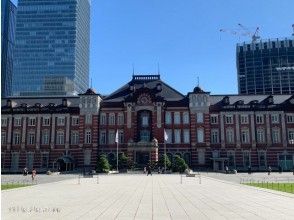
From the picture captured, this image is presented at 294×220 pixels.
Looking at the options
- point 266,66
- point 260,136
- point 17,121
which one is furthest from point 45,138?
point 266,66

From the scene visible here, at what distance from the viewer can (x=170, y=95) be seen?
78812 mm

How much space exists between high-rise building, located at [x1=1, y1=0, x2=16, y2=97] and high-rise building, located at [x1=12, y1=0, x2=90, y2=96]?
75.4 feet

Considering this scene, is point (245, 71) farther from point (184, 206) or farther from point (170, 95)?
point (184, 206)

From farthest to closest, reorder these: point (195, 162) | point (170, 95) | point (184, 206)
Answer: point (170, 95) < point (195, 162) < point (184, 206)

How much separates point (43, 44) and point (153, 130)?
4109 inches

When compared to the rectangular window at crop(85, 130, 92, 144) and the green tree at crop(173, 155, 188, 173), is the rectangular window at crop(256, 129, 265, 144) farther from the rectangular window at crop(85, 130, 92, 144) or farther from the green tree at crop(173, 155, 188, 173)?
the rectangular window at crop(85, 130, 92, 144)

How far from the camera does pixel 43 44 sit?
16362cm

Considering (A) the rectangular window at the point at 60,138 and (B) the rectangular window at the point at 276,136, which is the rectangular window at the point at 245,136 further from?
(A) the rectangular window at the point at 60,138

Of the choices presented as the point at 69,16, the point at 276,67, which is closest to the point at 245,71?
the point at 276,67

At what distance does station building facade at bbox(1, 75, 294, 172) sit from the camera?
74.4m

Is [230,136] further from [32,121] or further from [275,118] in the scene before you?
[32,121]

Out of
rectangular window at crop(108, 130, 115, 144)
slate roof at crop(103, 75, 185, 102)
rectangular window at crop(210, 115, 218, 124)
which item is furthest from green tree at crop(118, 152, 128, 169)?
rectangular window at crop(210, 115, 218, 124)

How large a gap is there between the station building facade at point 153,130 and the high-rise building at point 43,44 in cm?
8610

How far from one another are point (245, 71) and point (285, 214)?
17164 centimetres
